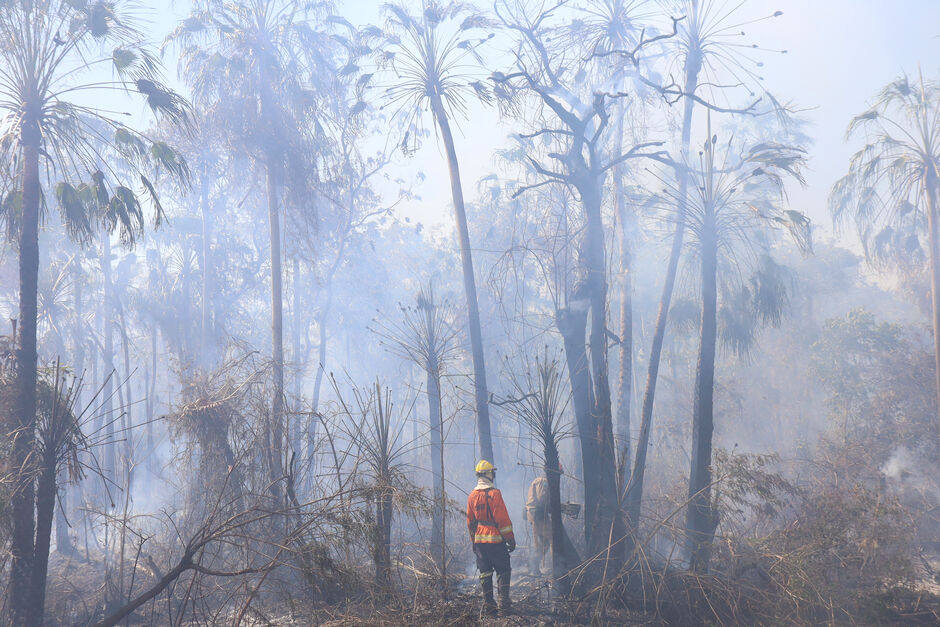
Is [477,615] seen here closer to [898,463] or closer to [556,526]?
[556,526]

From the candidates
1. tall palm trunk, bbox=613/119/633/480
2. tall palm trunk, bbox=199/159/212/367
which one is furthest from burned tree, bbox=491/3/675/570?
tall palm trunk, bbox=199/159/212/367

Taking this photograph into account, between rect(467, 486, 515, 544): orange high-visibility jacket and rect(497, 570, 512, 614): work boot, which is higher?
rect(467, 486, 515, 544): orange high-visibility jacket

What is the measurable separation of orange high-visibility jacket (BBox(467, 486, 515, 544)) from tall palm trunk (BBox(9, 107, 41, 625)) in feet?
18.1

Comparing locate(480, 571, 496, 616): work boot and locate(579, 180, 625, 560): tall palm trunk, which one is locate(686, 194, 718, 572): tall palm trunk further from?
locate(480, 571, 496, 616): work boot

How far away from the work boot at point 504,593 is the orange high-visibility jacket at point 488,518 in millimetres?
516

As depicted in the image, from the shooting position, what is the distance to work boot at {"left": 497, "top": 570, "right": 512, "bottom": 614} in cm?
798

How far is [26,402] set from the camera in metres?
8.16

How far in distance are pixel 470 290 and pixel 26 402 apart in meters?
8.84

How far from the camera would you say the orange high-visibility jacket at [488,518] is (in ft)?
26.7

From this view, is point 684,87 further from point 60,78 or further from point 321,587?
point 321,587

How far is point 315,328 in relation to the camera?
169 feet

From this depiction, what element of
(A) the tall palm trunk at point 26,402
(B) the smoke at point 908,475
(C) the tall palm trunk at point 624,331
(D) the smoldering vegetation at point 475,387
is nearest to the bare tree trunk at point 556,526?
(D) the smoldering vegetation at point 475,387

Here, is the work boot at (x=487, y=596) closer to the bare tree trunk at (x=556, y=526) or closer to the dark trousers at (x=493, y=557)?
the dark trousers at (x=493, y=557)

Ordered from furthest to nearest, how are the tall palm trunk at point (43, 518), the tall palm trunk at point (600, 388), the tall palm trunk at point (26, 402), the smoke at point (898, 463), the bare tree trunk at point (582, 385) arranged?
the smoke at point (898, 463) → the bare tree trunk at point (582, 385) → the tall palm trunk at point (600, 388) → the tall palm trunk at point (26, 402) → the tall palm trunk at point (43, 518)
